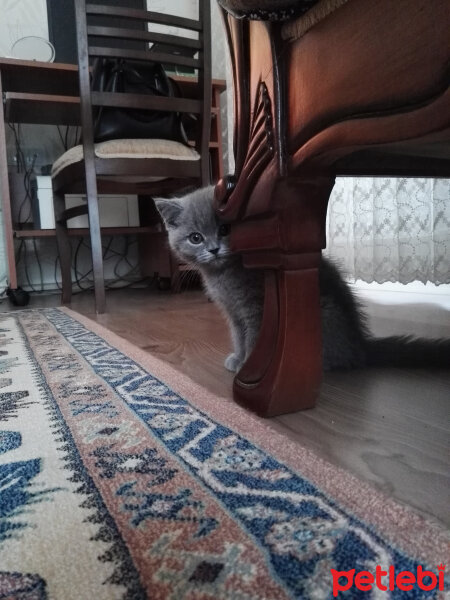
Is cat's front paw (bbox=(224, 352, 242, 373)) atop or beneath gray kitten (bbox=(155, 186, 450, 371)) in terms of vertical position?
beneath

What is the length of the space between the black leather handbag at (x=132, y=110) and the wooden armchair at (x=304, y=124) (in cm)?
120

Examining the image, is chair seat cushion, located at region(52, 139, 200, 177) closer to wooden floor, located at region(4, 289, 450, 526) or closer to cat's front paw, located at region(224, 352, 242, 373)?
wooden floor, located at region(4, 289, 450, 526)

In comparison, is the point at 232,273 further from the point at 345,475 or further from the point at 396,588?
the point at 396,588

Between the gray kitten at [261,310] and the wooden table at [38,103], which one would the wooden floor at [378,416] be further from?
the wooden table at [38,103]

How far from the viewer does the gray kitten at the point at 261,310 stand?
803mm

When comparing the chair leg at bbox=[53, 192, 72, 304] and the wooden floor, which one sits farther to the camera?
the chair leg at bbox=[53, 192, 72, 304]

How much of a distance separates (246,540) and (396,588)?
4.1 inches

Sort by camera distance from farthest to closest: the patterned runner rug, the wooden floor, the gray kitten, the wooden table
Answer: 1. the wooden table
2. the gray kitten
3. the wooden floor
4. the patterned runner rug

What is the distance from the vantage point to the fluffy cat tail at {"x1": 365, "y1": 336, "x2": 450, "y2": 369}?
826 mm

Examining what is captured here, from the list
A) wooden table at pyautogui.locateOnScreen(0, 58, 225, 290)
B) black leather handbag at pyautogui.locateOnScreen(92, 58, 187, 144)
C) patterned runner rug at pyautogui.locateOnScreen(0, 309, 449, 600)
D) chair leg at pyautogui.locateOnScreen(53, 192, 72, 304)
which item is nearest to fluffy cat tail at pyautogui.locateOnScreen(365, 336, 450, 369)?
patterned runner rug at pyautogui.locateOnScreen(0, 309, 449, 600)

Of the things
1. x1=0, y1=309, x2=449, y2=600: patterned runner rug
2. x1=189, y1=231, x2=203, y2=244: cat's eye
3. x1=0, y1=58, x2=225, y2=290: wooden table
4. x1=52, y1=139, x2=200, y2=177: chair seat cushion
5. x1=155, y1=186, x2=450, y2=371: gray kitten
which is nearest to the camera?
x1=0, y1=309, x2=449, y2=600: patterned runner rug

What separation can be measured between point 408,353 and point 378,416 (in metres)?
0.27

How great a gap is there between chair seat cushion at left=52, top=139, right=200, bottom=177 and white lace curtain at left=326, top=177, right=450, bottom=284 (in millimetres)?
615

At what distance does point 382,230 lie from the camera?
1.62 m
